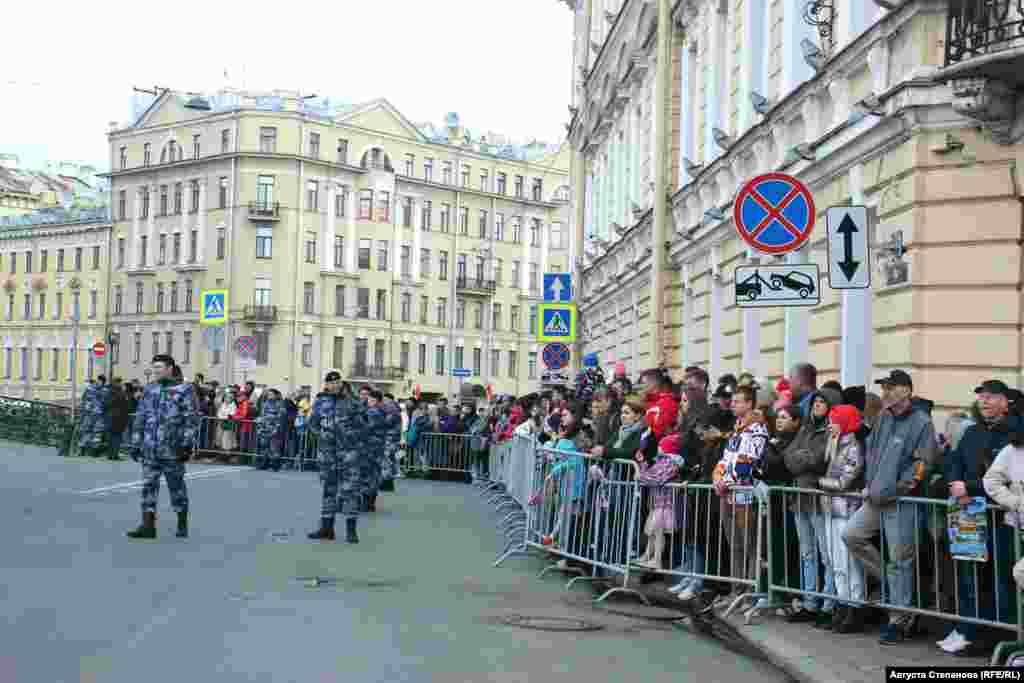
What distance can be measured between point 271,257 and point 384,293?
8.27m

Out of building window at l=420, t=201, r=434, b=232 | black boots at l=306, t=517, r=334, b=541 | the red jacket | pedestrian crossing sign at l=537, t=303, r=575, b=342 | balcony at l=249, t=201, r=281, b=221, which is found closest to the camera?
the red jacket

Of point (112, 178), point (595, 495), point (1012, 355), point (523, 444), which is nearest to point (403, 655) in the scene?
point (595, 495)

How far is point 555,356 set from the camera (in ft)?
93.1

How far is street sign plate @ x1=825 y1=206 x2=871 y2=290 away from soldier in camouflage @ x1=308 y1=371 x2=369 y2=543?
6511 millimetres

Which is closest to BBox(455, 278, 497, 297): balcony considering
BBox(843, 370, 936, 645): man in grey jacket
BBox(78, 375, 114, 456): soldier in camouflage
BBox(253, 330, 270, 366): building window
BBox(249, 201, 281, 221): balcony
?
BBox(249, 201, 281, 221): balcony

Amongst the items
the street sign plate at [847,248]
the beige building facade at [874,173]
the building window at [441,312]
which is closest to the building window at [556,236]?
the building window at [441,312]

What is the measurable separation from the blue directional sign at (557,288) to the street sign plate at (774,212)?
16.6 meters

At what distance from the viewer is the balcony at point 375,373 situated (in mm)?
89250

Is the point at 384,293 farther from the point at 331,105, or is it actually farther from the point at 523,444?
the point at 523,444

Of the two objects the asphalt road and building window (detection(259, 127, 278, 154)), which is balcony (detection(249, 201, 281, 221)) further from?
the asphalt road

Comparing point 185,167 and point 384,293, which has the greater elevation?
point 185,167

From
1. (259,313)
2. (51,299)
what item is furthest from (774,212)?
(51,299)

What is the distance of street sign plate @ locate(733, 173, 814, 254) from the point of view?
42.4 feet

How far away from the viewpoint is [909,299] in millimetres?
13875
